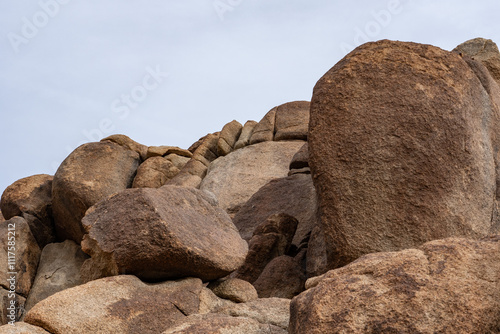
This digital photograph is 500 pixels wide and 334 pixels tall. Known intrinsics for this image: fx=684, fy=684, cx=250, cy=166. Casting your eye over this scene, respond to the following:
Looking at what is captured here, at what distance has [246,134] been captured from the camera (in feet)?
64.4

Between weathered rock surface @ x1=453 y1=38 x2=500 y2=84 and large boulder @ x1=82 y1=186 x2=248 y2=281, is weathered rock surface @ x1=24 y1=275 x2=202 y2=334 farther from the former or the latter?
weathered rock surface @ x1=453 y1=38 x2=500 y2=84

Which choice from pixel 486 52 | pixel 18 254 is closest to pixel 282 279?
pixel 486 52

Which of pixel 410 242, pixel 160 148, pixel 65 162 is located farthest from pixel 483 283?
pixel 160 148

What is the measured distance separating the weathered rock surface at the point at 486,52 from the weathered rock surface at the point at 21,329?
348 inches

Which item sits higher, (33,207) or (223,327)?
(33,207)

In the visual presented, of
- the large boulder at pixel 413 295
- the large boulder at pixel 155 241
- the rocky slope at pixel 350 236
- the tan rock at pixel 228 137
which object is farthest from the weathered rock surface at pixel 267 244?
the tan rock at pixel 228 137

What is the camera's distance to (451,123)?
7973 mm

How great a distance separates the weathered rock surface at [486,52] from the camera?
11750 millimetres

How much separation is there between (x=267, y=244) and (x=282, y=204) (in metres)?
2.19

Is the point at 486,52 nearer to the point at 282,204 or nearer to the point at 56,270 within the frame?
the point at 282,204

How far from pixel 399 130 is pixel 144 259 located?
3.27 meters

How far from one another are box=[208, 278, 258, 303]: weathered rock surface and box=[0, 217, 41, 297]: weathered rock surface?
6745 millimetres

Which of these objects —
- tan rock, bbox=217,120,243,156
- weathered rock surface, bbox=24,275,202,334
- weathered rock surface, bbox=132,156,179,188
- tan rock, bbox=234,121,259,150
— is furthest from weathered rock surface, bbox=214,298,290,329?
tan rock, bbox=217,120,243,156

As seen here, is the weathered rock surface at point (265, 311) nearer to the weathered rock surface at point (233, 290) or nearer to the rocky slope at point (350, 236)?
the rocky slope at point (350, 236)
